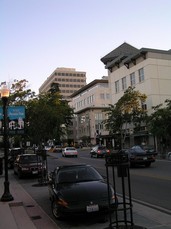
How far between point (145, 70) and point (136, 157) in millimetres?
29630

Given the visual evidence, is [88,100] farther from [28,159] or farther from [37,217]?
[37,217]

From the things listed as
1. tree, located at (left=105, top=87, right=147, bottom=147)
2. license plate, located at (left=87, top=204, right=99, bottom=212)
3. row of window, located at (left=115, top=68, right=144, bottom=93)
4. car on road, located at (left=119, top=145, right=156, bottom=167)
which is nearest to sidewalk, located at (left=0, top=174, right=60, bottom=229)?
license plate, located at (left=87, top=204, right=99, bottom=212)

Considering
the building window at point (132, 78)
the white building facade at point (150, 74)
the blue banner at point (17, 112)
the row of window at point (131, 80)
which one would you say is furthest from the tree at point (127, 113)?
the blue banner at point (17, 112)

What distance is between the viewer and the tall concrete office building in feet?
524

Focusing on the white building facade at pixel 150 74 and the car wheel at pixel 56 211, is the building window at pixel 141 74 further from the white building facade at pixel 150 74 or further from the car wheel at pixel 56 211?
the car wheel at pixel 56 211

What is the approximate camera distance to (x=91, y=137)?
339ft

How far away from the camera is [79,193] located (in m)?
8.11

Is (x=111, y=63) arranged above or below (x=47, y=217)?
above

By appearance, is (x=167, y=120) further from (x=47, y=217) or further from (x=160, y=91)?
(x=47, y=217)

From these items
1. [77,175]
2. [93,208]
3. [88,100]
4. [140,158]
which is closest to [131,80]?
[140,158]

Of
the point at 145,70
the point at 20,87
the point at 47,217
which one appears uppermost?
the point at 145,70

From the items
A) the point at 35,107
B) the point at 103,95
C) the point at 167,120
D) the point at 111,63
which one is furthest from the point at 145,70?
the point at 103,95

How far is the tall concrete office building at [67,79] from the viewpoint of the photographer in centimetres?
15975

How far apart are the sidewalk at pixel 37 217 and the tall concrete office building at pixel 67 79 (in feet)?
482
